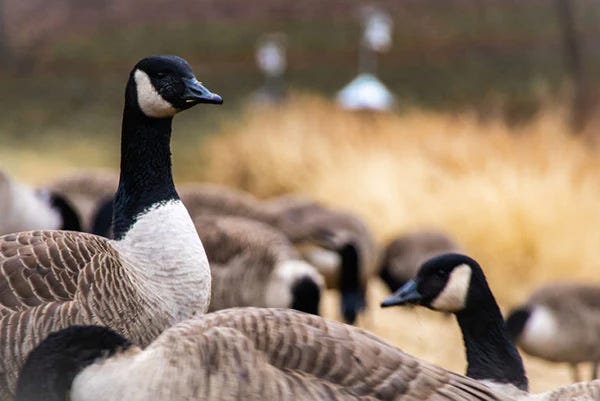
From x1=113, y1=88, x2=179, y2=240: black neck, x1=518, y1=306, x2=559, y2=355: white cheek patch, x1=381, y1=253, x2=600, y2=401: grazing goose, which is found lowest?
x1=518, y1=306, x2=559, y2=355: white cheek patch

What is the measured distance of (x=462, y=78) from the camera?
1858 cm

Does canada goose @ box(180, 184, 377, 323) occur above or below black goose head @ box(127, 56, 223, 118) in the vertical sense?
below

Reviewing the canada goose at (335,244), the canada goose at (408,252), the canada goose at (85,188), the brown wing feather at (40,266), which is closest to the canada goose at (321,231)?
the canada goose at (335,244)

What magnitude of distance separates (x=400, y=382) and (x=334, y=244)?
5.52 meters

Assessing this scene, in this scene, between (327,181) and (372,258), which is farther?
(327,181)

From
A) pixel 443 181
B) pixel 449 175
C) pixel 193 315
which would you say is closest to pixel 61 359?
pixel 193 315

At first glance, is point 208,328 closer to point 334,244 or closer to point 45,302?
point 45,302

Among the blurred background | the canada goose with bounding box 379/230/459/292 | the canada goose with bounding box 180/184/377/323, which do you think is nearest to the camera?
the canada goose with bounding box 180/184/377/323

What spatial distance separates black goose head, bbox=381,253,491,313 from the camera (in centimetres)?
445

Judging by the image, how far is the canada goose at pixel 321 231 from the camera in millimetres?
8156

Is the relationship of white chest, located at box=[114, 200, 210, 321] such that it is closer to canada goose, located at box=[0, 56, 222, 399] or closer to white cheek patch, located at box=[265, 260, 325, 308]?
canada goose, located at box=[0, 56, 222, 399]

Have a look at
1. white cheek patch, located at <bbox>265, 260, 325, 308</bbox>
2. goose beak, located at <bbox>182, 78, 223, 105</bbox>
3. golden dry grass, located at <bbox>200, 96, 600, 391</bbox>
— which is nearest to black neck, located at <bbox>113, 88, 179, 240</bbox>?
goose beak, located at <bbox>182, 78, 223, 105</bbox>

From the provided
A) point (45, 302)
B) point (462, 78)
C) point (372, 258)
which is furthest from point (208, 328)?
point (462, 78)

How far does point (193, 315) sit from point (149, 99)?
917 millimetres
